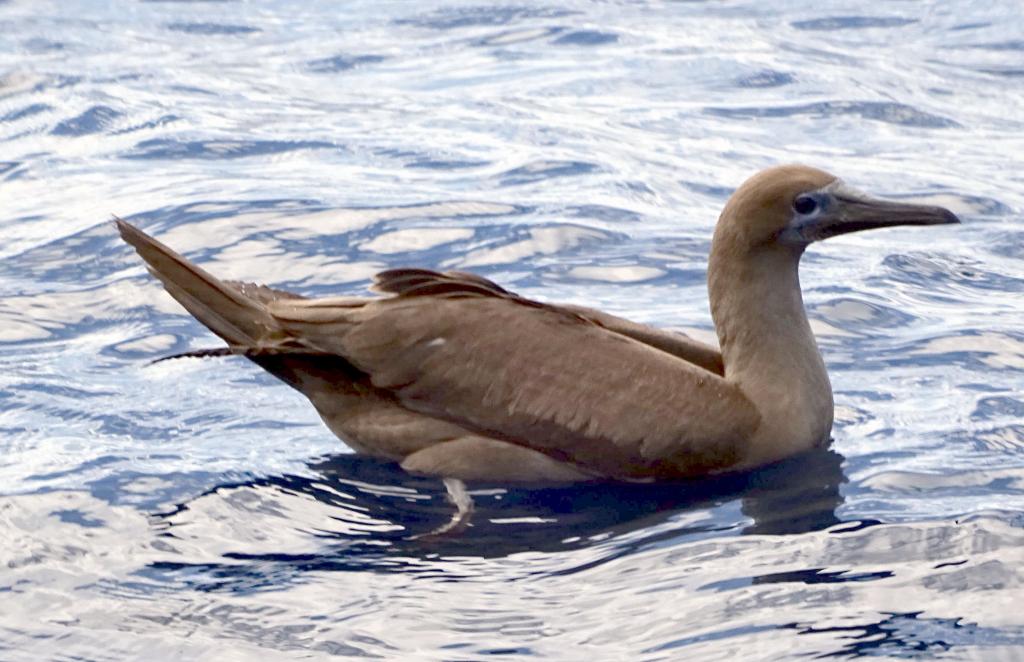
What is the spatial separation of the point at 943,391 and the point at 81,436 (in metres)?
3.50

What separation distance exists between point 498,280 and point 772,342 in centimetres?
299

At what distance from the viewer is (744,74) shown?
49.9 ft

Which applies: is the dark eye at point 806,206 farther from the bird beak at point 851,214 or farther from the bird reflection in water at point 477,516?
the bird reflection in water at point 477,516

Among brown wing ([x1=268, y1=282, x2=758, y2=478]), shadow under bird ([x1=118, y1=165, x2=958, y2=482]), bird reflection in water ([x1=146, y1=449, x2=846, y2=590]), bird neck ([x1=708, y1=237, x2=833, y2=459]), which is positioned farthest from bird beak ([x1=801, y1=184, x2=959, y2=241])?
bird reflection in water ([x1=146, y1=449, x2=846, y2=590])

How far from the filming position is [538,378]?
22.1ft

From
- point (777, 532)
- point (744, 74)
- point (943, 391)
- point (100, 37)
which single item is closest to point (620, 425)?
point (777, 532)

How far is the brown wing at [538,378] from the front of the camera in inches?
262

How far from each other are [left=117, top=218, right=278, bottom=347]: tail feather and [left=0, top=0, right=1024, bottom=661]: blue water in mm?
512

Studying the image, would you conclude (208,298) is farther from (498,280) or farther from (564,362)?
(498,280)

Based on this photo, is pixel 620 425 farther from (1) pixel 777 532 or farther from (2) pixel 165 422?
(2) pixel 165 422

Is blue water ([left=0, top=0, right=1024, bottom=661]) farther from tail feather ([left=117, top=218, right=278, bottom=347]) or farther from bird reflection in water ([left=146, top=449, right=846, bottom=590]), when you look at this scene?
tail feather ([left=117, top=218, right=278, bottom=347])

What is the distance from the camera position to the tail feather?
696 cm

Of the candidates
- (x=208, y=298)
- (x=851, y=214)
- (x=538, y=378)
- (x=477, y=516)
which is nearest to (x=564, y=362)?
(x=538, y=378)

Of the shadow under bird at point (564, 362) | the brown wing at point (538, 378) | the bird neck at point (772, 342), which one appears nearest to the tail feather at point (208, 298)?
the shadow under bird at point (564, 362)
